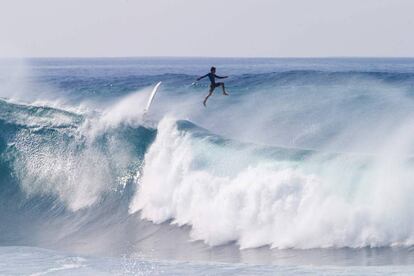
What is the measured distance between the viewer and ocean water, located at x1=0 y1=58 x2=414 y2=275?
1555cm

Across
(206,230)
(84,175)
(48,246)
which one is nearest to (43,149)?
(84,175)

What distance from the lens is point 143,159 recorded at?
859 inches

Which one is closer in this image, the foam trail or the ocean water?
the ocean water

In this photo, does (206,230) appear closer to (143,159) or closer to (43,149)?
(143,159)

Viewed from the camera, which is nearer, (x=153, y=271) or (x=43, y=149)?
(x=153, y=271)

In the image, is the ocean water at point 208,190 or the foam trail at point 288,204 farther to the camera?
the foam trail at point 288,204

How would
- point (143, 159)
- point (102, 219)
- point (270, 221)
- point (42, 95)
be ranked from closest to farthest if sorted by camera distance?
point (270, 221)
point (102, 219)
point (143, 159)
point (42, 95)

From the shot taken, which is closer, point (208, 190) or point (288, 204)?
point (288, 204)

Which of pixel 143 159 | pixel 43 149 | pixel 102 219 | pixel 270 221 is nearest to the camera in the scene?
pixel 270 221

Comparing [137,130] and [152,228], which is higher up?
[137,130]

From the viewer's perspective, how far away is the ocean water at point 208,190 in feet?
51.0

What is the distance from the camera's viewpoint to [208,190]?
734 inches

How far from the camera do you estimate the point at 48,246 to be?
18016mm

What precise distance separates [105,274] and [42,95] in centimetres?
→ 3126
